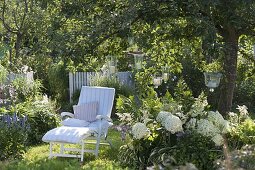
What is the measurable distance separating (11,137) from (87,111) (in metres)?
1.54

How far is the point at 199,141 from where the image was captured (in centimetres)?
624

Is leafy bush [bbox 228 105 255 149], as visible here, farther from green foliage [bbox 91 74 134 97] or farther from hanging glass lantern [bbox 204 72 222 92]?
green foliage [bbox 91 74 134 97]

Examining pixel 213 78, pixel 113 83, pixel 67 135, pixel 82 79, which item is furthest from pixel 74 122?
pixel 82 79

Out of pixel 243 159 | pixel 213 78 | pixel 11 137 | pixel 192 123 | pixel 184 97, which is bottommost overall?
pixel 11 137

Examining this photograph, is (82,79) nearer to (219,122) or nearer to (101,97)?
(101,97)

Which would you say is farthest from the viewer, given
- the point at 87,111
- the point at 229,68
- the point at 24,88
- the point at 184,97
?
the point at 24,88

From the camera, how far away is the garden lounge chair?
7.02 metres

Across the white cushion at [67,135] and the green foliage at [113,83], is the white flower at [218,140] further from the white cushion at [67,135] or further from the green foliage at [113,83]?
the green foliage at [113,83]

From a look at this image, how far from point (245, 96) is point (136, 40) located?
7.00 m

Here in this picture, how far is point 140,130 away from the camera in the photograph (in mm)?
6309

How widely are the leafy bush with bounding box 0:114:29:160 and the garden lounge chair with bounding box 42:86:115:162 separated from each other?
1.53 ft

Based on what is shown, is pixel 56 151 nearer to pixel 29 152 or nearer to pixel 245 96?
pixel 29 152

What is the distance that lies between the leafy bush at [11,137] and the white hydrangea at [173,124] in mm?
2375

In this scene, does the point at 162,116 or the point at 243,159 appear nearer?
the point at 243,159
